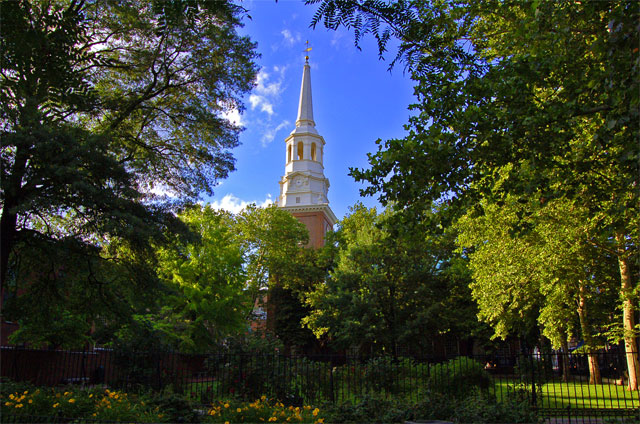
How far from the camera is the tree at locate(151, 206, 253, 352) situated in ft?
97.2

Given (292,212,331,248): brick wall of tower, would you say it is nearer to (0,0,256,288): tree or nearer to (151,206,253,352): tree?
(151,206,253,352): tree

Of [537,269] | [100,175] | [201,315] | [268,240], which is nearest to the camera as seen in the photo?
[100,175]

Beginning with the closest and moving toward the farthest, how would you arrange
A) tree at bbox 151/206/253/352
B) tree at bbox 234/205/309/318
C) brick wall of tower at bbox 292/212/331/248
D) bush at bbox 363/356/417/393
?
bush at bbox 363/356/417/393
tree at bbox 151/206/253/352
tree at bbox 234/205/309/318
brick wall of tower at bbox 292/212/331/248

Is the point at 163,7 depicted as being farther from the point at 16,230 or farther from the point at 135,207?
the point at 16,230

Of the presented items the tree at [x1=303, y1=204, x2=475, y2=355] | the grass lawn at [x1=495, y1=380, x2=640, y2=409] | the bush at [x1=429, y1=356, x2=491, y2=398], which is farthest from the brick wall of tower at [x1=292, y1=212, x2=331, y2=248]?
the bush at [x1=429, y1=356, x2=491, y2=398]

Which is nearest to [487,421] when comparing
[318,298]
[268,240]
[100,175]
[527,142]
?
[527,142]

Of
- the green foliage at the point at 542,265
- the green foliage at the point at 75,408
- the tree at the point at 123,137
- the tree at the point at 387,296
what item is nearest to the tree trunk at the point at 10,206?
the tree at the point at 123,137

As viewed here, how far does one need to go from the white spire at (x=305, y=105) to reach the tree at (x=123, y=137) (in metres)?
47.5

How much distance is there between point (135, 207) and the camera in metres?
14.0

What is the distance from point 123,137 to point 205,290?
16.1 m

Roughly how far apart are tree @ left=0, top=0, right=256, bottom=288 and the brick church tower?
41.0 meters

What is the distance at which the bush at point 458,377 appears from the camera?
1430 centimetres

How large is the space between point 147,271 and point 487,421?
35.3ft

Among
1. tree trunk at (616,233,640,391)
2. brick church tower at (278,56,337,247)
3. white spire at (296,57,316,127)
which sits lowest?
tree trunk at (616,233,640,391)
